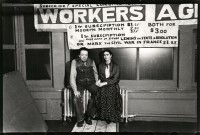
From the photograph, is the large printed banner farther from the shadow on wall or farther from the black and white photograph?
the shadow on wall

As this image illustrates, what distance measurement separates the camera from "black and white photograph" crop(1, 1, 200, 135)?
571cm

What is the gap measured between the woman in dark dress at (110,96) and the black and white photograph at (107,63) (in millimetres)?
24

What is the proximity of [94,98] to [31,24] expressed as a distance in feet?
8.47

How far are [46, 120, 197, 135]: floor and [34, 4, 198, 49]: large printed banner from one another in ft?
6.60

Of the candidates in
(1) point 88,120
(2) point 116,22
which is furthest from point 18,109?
(2) point 116,22

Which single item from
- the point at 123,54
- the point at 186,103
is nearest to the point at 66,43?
the point at 123,54

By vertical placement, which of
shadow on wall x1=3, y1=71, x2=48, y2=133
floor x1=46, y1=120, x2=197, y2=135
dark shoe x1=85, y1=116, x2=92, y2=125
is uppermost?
shadow on wall x1=3, y1=71, x2=48, y2=133

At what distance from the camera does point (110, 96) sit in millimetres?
5660

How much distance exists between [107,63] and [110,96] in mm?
815

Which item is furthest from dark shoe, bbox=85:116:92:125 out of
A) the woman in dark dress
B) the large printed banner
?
the large printed banner

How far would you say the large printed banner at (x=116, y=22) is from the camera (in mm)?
5707

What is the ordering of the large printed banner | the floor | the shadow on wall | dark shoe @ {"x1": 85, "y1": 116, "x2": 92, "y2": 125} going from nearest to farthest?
1. the shadow on wall
2. the floor
3. the large printed banner
4. dark shoe @ {"x1": 85, "y1": 116, "x2": 92, "y2": 125}

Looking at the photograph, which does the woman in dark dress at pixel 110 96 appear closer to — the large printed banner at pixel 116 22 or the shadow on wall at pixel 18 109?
the large printed banner at pixel 116 22

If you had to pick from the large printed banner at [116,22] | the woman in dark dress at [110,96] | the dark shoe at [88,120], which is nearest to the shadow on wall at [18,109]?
the dark shoe at [88,120]
